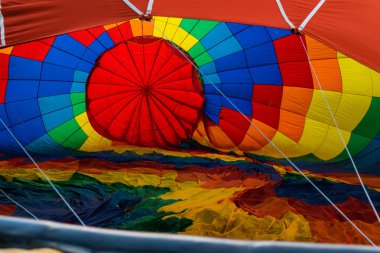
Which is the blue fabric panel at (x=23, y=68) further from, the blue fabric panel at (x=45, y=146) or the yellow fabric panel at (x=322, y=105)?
the yellow fabric panel at (x=322, y=105)

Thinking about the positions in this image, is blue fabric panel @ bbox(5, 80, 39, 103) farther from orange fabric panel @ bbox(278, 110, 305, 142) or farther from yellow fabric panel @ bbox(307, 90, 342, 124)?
yellow fabric panel @ bbox(307, 90, 342, 124)

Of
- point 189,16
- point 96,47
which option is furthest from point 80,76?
point 189,16

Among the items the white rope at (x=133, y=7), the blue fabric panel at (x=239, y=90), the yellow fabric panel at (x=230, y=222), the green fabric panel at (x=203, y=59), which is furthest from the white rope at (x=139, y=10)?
the blue fabric panel at (x=239, y=90)

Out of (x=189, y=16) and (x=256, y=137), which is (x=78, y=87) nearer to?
(x=256, y=137)

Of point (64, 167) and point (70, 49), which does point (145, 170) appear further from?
point (70, 49)

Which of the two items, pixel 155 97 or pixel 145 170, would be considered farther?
pixel 155 97

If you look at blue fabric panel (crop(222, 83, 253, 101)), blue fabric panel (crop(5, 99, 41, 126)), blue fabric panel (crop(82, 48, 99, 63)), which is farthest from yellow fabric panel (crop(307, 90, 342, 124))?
blue fabric panel (crop(5, 99, 41, 126))

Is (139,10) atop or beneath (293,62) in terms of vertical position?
beneath

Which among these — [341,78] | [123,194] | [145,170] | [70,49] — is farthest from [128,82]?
[341,78]
